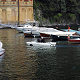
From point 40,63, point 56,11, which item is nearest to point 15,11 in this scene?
point 56,11

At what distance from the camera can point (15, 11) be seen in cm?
12744

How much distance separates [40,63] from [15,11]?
81.4 meters

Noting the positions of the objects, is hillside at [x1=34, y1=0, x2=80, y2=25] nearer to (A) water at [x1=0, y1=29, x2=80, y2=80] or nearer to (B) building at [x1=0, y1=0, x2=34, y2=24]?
(B) building at [x1=0, y1=0, x2=34, y2=24]

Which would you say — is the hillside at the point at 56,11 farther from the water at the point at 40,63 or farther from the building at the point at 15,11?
the water at the point at 40,63

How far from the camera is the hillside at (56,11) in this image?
132750mm

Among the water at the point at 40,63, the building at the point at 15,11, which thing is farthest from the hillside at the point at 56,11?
the water at the point at 40,63

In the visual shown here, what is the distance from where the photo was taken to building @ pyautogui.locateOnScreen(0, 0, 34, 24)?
126 metres

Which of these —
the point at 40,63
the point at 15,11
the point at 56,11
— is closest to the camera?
the point at 40,63

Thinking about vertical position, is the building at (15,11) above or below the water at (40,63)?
above

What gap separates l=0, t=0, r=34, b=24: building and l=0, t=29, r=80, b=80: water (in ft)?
215

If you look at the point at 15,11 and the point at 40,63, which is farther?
the point at 15,11

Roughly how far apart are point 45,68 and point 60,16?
315 ft

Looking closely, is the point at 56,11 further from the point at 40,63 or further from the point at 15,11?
the point at 40,63

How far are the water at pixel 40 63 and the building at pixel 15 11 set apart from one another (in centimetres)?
6547
